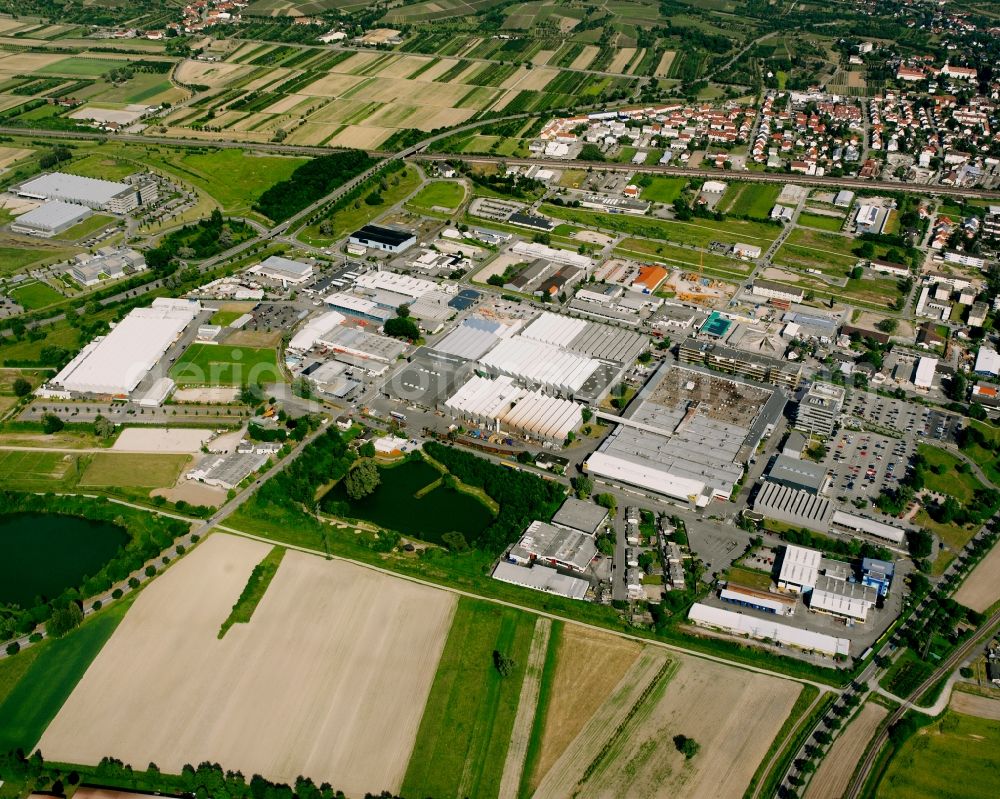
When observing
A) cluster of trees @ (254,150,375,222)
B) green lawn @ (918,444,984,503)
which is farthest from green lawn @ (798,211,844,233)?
cluster of trees @ (254,150,375,222)

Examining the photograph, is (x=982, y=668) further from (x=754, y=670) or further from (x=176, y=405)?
(x=176, y=405)

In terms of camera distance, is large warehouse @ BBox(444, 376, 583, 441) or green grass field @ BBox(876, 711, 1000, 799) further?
large warehouse @ BBox(444, 376, 583, 441)

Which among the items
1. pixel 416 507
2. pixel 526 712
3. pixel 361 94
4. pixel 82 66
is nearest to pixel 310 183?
pixel 361 94

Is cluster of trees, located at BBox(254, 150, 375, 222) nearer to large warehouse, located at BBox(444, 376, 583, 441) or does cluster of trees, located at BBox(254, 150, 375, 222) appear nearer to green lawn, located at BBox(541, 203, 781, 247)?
green lawn, located at BBox(541, 203, 781, 247)

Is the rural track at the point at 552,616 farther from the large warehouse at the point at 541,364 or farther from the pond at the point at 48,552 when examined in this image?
the large warehouse at the point at 541,364

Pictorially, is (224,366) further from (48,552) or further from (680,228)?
(680,228)

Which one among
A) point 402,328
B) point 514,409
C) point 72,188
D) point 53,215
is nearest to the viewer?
point 514,409

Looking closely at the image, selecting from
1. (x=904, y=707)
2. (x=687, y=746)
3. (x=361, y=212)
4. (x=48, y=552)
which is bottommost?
(x=48, y=552)

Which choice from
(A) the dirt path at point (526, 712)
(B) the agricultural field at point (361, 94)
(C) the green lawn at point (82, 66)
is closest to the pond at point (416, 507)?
(A) the dirt path at point (526, 712)
